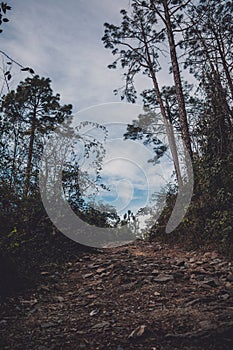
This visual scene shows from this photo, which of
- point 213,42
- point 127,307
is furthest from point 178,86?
point 127,307

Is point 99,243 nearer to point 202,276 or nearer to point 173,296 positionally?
point 202,276

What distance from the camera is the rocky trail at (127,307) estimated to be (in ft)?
9.52

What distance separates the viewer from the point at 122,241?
10.0 metres

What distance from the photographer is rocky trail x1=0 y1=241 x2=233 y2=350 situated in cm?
290

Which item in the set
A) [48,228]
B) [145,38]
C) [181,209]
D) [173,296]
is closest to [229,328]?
[173,296]

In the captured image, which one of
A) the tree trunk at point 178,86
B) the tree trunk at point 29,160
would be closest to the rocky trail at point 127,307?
the tree trunk at point 29,160

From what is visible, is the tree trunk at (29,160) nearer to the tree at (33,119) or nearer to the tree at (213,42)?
the tree at (33,119)

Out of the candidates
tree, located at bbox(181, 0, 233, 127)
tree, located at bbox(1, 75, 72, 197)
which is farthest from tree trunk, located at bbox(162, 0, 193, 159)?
tree, located at bbox(1, 75, 72, 197)

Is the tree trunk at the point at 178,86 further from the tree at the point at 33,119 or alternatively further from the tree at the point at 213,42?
the tree at the point at 33,119

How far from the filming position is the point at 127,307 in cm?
398

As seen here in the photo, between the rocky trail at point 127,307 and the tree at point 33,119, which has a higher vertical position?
the tree at point 33,119

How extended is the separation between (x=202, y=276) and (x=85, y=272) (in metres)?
2.57

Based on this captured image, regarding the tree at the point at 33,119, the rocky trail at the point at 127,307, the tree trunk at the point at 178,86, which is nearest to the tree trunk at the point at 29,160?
the tree at the point at 33,119

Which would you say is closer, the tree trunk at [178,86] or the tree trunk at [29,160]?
the tree trunk at [29,160]
